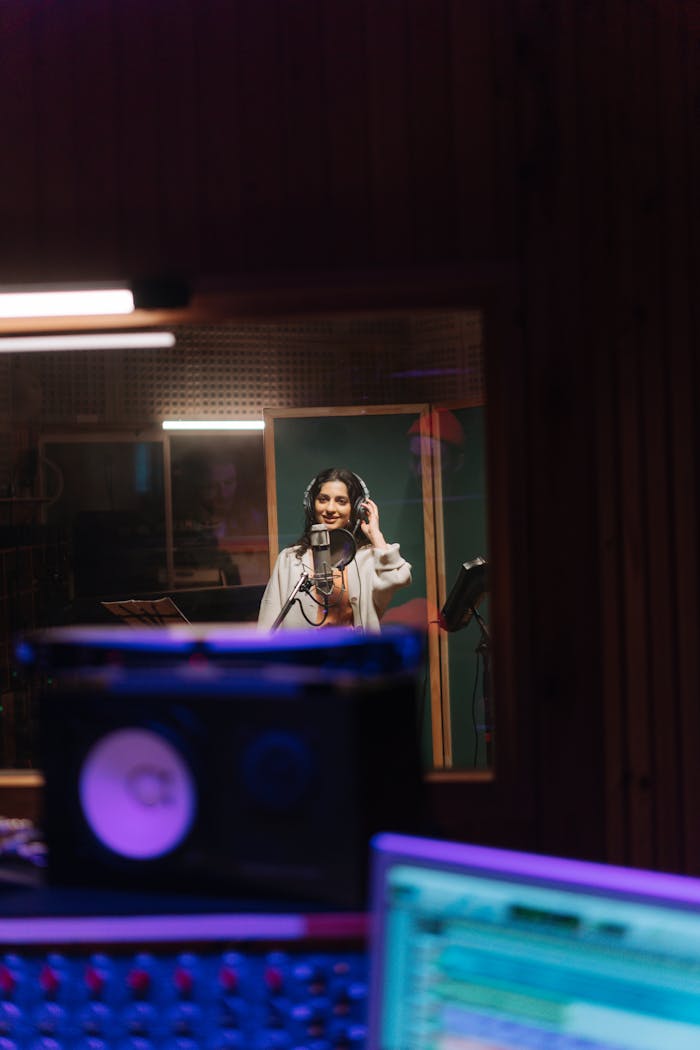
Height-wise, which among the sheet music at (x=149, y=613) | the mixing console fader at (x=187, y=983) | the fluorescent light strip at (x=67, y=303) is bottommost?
the mixing console fader at (x=187, y=983)

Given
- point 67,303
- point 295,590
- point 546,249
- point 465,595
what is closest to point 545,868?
point 546,249

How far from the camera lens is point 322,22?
237 centimetres

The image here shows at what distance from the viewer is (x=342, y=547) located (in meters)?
3.75

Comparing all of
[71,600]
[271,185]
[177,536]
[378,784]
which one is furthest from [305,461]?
[378,784]

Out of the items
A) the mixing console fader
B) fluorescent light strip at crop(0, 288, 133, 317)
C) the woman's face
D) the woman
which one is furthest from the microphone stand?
the mixing console fader

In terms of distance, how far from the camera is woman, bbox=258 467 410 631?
362cm

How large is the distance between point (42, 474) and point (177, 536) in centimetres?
75

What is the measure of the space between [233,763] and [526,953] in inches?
15.7

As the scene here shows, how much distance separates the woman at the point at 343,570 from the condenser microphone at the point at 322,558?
0.06 ft

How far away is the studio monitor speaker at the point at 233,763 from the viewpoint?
1003mm

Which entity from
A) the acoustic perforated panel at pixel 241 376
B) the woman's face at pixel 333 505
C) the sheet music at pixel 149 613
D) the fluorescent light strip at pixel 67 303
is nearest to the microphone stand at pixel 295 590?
the woman's face at pixel 333 505

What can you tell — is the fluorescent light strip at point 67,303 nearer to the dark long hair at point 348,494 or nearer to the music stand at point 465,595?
the dark long hair at point 348,494

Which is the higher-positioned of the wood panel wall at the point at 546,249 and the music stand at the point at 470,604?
the wood panel wall at the point at 546,249

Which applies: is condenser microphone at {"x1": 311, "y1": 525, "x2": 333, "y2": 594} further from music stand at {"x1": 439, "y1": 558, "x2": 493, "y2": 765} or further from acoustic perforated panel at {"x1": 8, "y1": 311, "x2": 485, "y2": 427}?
acoustic perforated panel at {"x1": 8, "y1": 311, "x2": 485, "y2": 427}
